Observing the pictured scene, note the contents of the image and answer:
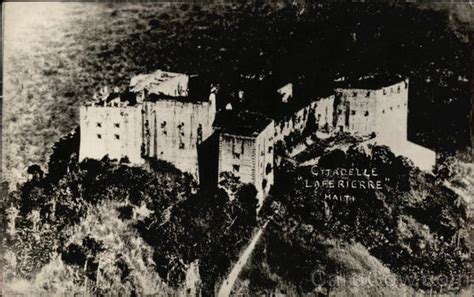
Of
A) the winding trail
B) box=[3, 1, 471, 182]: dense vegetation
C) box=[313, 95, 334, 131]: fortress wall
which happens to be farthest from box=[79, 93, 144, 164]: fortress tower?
box=[313, 95, 334, 131]: fortress wall

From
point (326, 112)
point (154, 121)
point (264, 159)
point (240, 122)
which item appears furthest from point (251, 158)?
point (154, 121)

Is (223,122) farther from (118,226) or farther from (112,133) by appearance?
(118,226)

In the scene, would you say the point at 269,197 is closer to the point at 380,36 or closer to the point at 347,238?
the point at 347,238

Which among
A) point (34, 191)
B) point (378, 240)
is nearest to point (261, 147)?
point (378, 240)

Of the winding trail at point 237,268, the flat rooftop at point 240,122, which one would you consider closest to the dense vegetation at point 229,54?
the flat rooftop at point 240,122

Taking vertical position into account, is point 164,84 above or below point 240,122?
above
